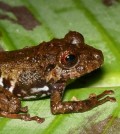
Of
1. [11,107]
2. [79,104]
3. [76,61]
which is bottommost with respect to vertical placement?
[11,107]

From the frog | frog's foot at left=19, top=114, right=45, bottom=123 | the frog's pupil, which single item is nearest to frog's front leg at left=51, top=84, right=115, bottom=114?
the frog

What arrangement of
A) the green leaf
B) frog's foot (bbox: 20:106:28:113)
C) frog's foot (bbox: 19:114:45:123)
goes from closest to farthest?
the green leaf, frog's foot (bbox: 19:114:45:123), frog's foot (bbox: 20:106:28:113)

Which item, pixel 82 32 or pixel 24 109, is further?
pixel 82 32

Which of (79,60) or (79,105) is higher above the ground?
(79,60)

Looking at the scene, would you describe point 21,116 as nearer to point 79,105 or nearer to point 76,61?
point 79,105

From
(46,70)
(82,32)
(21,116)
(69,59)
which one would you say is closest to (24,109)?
(21,116)

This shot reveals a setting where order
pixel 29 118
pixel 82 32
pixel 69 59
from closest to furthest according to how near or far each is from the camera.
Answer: pixel 29 118, pixel 69 59, pixel 82 32

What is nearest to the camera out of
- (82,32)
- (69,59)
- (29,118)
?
(29,118)

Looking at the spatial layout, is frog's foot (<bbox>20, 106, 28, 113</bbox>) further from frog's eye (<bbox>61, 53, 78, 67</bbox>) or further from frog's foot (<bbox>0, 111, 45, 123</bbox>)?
frog's eye (<bbox>61, 53, 78, 67</bbox>)
